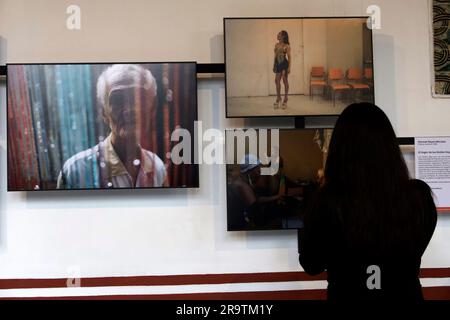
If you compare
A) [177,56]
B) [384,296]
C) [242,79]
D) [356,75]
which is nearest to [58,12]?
[177,56]

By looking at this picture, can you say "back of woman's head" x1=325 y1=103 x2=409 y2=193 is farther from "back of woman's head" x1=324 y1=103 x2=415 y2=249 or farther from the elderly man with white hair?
the elderly man with white hair

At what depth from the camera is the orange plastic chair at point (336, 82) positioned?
6.21 feet

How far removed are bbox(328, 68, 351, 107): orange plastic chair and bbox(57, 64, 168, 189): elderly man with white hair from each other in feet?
2.69

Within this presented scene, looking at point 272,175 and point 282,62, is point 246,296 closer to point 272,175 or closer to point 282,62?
point 272,175

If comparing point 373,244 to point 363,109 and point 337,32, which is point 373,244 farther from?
point 337,32

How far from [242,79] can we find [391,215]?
1017mm

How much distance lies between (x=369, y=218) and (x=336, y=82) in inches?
38.9

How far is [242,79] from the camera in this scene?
187 cm

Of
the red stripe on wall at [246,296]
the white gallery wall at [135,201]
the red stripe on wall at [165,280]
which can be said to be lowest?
the red stripe on wall at [246,296]

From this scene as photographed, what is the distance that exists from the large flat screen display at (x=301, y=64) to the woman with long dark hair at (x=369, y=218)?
0.76 metres

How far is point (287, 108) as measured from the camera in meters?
1.89

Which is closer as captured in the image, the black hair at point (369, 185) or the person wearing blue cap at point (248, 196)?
the black hair at point (369, 185)

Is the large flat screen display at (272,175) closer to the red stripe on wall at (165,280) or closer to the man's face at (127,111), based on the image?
the red stripe on wall at (165,280)

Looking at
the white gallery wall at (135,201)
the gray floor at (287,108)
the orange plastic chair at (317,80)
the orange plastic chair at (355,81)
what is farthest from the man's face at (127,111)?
the orange plastic chair at (355,81)
